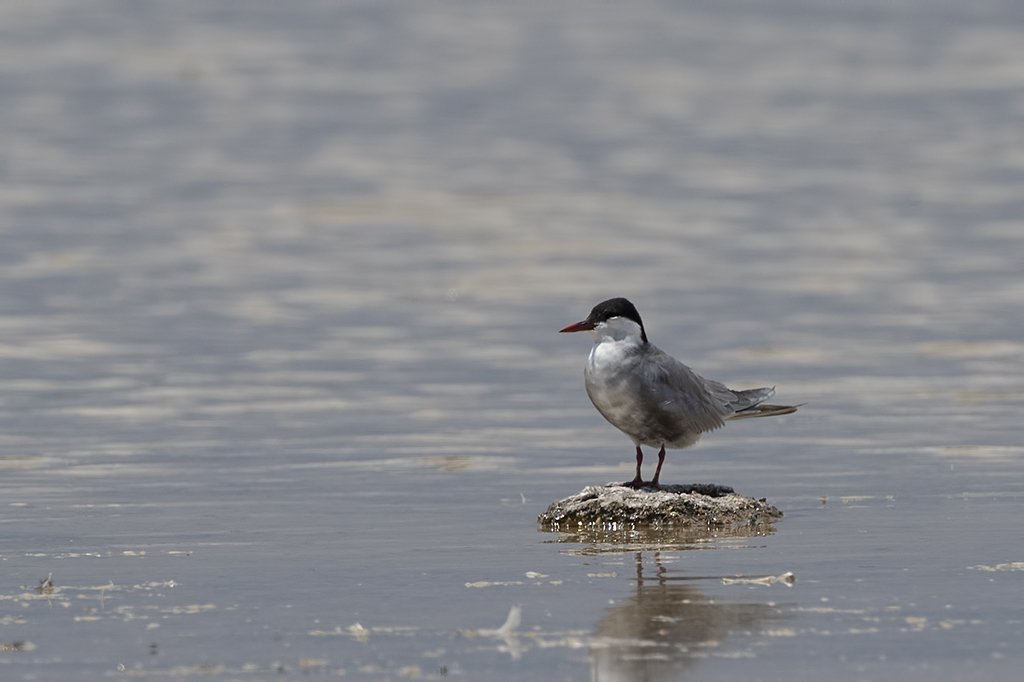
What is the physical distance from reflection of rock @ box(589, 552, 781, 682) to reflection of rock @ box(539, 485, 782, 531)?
149 centimetres

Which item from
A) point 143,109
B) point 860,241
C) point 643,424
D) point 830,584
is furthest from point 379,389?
point 143,109

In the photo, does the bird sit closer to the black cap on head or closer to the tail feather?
the black cap on head

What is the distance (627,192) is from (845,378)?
1051cm

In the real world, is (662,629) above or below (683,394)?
below

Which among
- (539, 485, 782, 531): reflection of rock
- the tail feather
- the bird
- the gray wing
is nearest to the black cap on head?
the bird

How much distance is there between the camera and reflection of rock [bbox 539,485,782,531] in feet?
25.7

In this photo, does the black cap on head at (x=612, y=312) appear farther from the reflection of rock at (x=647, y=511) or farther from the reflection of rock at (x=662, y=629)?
the reflection of rock at (x=662, y=629)

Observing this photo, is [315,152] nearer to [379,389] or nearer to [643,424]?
[379,389]

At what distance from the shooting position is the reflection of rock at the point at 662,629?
16.8 ft

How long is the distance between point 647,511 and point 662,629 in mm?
2317

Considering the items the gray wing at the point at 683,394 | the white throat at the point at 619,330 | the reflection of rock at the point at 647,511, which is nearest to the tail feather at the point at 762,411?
the gray wing at the point at 683,394

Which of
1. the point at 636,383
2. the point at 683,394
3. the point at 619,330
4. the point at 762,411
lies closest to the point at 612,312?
the point at 619,330

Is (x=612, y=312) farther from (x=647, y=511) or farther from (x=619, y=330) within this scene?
(x=647, y=511)

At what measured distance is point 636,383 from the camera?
820 centimetres
